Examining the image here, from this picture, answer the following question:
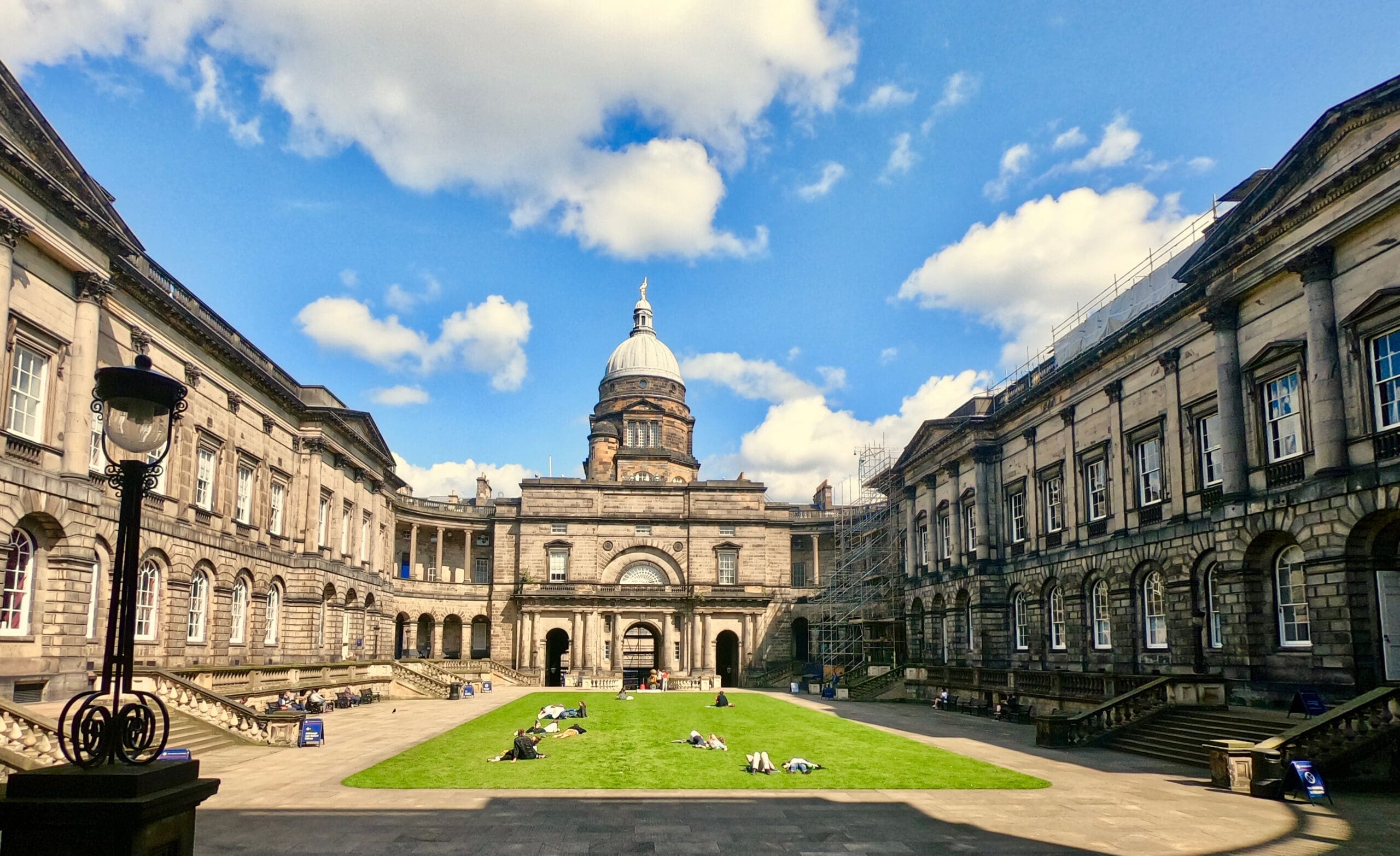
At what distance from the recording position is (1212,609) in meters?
26.3

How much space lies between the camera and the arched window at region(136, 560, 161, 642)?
2728cm

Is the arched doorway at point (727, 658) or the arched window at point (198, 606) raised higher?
the arched window at point (198, 606)

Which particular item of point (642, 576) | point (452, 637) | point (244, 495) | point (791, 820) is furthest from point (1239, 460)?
point (452, 637)

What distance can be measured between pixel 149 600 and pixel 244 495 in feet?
24.6

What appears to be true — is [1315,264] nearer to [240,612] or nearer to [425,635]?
[240,612]

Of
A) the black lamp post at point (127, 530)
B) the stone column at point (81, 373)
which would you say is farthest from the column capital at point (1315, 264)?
the stone column at point (81, 373)

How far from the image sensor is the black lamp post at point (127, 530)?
6598 mm

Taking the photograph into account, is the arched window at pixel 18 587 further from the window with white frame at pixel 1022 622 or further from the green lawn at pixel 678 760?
the window with white frame at pixel 1022 622

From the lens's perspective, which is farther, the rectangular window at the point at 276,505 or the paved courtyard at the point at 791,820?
the rectangular window at the point at 276,505

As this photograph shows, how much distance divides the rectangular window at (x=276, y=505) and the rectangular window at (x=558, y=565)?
26.1m

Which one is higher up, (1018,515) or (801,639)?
(1018,515)

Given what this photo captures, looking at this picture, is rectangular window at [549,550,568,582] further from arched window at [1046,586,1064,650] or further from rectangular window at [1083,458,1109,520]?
rectangular window at [1083,458,1109,520]

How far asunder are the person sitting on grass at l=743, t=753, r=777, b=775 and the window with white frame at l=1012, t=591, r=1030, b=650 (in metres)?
21.2

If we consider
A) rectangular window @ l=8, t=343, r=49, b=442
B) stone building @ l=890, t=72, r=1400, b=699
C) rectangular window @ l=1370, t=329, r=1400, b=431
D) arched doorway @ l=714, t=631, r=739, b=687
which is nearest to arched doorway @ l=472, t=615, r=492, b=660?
arched doorway @ l=714, t=631, r=739, b=687
